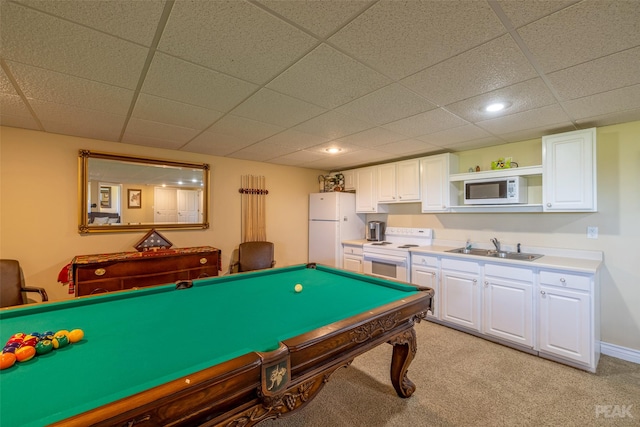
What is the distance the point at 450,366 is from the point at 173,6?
318 centimetres

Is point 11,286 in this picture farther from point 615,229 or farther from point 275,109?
point 615,229

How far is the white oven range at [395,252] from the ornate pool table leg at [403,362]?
5.19 ft

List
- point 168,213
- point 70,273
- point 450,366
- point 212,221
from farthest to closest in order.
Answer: point 212,221, point 168,213, point 70,273, point 450,366

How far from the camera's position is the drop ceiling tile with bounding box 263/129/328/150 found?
2.91 m

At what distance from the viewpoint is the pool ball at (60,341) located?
1.17 m

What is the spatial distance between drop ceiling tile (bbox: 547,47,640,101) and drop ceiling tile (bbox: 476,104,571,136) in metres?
0.30

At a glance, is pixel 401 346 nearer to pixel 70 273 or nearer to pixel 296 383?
pixel 296 383

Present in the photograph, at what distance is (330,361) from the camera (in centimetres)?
143

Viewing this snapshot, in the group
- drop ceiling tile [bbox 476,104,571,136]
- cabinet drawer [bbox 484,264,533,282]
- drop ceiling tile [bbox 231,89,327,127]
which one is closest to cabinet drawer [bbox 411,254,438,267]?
cabinet drawer [bbox 484,264,533,282]

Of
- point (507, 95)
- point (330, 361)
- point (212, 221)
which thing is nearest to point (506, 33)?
point (507, 95)

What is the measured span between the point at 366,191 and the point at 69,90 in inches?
147

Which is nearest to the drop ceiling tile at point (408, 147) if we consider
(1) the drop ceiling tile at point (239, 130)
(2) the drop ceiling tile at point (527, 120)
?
(2) the drop ceiling tile at point (527, 120)

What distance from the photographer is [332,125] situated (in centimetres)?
262

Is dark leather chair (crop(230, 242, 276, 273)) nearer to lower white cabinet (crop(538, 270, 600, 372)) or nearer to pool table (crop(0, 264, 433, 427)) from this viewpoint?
pool table (crop(0, 264, 433, 427))
